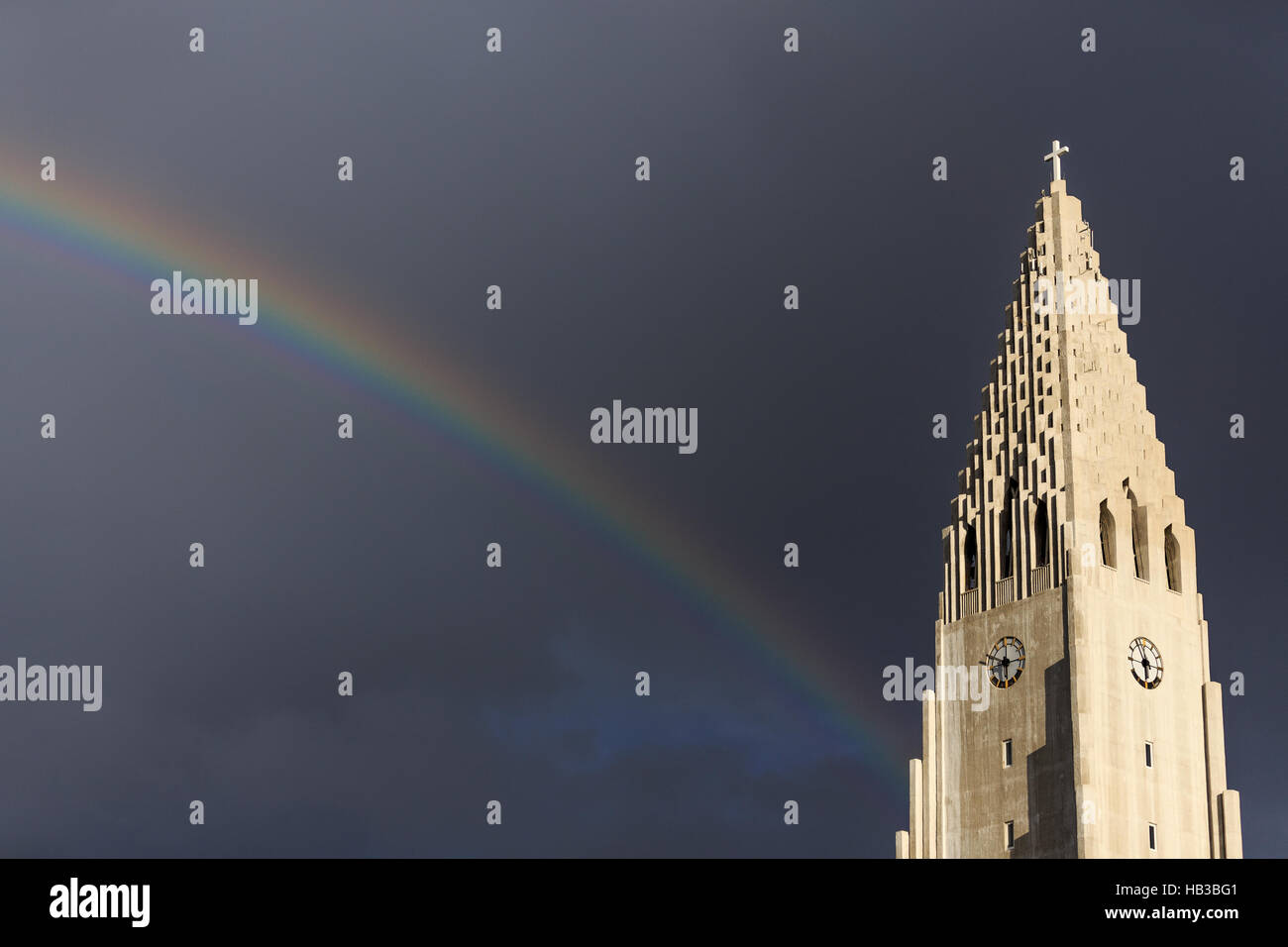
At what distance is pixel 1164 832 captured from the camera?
357ft

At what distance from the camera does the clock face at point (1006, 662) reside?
113625 mm

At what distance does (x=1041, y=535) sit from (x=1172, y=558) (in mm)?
8542

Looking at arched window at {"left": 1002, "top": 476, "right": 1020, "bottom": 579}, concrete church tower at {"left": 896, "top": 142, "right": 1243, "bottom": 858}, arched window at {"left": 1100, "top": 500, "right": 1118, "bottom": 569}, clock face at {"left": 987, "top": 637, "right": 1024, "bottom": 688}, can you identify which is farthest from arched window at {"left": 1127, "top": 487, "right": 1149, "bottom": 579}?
clock face at {"left": 987, "top": 637, "right": 1024, "bottom": 688}

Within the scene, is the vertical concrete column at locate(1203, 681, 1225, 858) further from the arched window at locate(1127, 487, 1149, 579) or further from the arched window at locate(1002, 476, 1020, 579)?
the arched window at locate(1002, 476, 1020, 579)

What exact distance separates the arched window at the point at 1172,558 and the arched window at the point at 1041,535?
25.5 feet

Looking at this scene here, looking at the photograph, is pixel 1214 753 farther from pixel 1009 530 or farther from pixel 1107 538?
pixel 1009 530

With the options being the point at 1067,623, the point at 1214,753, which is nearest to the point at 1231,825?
the point at 1214,753

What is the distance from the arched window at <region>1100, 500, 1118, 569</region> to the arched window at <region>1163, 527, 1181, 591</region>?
4.74 m

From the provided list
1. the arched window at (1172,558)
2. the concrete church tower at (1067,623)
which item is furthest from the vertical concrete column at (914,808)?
the arched window at (1172,558)

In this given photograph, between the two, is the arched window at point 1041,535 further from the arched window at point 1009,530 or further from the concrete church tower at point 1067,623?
the arched window at point 1009,530

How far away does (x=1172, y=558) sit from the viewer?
4606 inches

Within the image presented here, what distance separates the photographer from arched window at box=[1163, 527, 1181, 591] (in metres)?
116
